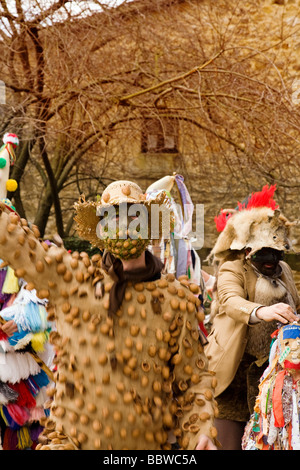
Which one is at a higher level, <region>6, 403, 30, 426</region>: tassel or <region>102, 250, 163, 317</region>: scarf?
<region>102, 250, 163, 317</region>: scarf

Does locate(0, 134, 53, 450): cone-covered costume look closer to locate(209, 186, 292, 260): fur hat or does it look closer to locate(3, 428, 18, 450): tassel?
locate(3, 428, 18, 450): tassel

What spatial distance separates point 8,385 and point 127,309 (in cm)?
185

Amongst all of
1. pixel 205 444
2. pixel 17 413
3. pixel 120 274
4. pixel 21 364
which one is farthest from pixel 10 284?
pixel 205 444

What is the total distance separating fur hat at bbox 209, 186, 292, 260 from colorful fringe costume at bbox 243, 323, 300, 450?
67 cm

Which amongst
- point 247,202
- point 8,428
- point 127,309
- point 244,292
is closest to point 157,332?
point 127,309

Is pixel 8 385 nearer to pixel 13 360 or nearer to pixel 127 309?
pixel 13 360

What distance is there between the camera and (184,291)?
2096mm

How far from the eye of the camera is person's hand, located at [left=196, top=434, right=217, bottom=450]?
1889 millimetres

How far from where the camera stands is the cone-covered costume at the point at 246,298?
3.04 m

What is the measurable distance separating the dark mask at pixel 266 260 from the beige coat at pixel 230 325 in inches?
2.8

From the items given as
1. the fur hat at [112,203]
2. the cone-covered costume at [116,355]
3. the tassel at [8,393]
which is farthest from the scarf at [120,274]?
the tassel at [8,393]

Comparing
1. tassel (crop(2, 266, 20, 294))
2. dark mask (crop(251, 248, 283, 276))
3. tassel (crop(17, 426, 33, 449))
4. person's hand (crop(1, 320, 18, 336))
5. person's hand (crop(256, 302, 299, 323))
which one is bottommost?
tassel (crop(17, 426, 33, 449))

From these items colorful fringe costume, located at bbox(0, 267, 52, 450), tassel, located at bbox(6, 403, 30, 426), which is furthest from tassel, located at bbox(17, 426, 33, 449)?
tassel, located at bbox(6, 403, 30, 426)

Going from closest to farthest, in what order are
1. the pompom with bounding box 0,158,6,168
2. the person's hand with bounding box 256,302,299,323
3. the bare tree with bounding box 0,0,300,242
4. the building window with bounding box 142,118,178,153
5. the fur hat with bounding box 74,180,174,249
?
1. the fur hat with bounding box 74,180,174,249
2. the person's hand with bounding box 256,302,299,323
3. the pompom with bounding box 0,158,6,168
4. the bare tree with bounding box 0,0,300,242
5. the building window with bounding box 142,118,178,153
